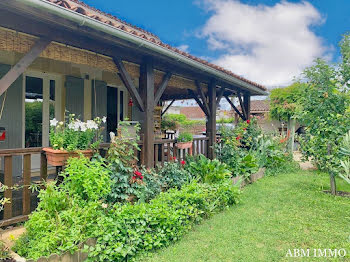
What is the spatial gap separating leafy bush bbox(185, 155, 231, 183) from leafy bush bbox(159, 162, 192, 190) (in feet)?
1.17

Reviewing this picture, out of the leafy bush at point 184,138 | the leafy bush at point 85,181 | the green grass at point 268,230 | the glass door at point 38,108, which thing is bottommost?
the green grass at point 268,230

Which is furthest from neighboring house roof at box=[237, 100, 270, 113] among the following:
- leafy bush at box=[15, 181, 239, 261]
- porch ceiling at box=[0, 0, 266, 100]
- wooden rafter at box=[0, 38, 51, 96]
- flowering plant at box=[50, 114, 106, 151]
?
wooden rafter at box=[0, 38, 51, 96]

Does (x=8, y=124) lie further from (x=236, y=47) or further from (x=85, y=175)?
(x=236, y=47)

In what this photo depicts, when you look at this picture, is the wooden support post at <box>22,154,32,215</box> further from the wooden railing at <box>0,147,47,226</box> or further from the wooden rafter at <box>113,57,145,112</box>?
the wooden rafter at <box>113,57,145,112</box>

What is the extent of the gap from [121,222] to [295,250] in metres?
2.05

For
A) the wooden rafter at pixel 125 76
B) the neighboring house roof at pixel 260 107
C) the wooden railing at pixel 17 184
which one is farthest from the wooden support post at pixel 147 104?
the neighboring house roof at pixel 260 107

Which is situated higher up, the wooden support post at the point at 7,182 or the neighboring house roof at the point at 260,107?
the neighboring house roof at the point at 260,107

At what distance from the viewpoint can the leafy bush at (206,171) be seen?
17.4 ft

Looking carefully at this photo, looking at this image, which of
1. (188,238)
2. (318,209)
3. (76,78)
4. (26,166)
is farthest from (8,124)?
(318,209)

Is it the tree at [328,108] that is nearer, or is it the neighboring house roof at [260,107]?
the tree at [328,108]

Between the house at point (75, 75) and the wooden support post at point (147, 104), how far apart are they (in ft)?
0.06

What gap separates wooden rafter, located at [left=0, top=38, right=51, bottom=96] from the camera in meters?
2.95

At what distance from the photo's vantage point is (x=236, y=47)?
681 inches

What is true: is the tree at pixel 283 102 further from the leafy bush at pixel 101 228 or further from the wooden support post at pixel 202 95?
the leafy bush at pixel 101 228
